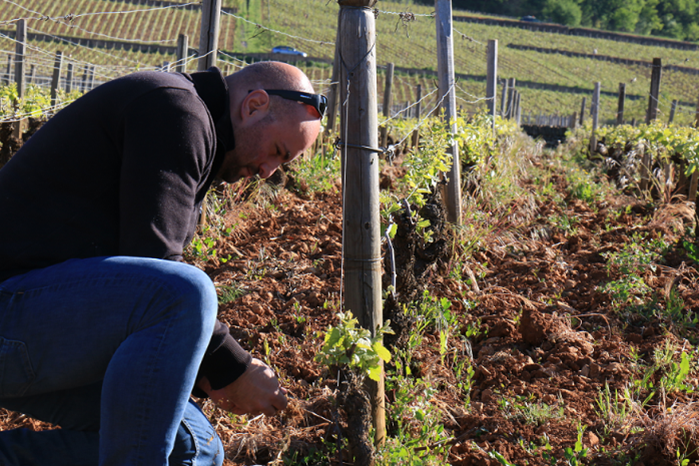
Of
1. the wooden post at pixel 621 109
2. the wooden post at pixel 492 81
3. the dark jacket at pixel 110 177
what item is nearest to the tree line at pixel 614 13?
the wooden post at pixel 621 109

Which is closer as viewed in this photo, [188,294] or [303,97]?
[188,294]

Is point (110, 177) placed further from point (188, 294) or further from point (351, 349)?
point (351, 349)

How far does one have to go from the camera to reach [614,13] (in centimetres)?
9381

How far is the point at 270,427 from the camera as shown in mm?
2484

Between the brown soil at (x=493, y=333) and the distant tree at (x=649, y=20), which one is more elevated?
the distant tree at (x=649, y=20)

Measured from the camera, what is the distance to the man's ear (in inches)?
70.4

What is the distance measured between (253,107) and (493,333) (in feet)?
7.66

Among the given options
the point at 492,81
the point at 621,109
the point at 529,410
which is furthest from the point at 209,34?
the point at 621,109

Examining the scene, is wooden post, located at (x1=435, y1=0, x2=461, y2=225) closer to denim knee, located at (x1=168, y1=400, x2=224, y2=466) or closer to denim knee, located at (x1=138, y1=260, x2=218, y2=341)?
denim knee, located at (x1=168, y1=400, x2=224, y2=466)

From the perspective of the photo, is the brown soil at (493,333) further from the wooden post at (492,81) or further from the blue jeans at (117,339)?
the wooden post at (492,81)

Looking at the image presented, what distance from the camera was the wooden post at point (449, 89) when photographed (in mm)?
5094

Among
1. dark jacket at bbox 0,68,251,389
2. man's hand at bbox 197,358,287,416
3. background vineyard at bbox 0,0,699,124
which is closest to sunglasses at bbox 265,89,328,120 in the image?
dark jacket at bbox 0,68,251,389

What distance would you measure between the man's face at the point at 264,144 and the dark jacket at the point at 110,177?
184mm

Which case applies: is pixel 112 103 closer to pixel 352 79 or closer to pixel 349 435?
pixel 352 79
